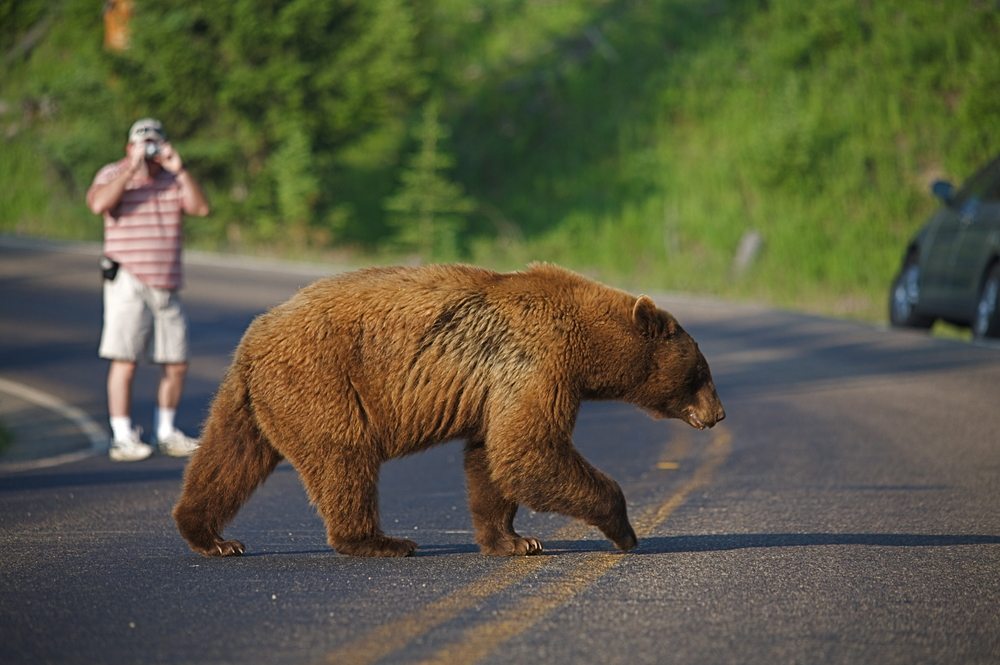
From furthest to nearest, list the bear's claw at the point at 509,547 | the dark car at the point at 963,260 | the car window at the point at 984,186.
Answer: the car window at the point at 984,186, the dark car at the point at 963,260, the bear's claw at the point at 509,547

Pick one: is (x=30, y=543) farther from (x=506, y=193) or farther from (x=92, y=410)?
(x=506, y=193)

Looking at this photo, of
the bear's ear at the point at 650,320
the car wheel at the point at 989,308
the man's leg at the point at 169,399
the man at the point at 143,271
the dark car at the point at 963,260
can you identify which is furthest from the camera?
the dark car at the point at 963,260

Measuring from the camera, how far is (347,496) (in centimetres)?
660

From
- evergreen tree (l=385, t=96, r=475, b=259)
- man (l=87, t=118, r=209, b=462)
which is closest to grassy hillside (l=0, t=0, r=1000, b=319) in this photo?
evergreen tree (l=385, t=96, r=475, b=259)

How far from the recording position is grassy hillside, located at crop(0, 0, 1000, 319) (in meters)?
28.2

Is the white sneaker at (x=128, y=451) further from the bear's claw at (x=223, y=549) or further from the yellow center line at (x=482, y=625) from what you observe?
the yellow center line at (x=482, y=625)

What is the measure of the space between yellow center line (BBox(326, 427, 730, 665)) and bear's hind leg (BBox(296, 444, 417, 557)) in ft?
1.92

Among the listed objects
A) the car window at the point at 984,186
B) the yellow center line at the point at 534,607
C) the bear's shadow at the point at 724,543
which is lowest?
the bear's shadow at the point at 724,543

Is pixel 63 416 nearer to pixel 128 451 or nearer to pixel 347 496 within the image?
pixel 128 451

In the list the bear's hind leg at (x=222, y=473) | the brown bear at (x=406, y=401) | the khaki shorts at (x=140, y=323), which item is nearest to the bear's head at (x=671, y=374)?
the brown bear at (x=406, y=401)

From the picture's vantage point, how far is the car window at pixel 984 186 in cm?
1723

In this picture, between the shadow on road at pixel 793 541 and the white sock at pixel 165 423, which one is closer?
the shadow on road at pixel 793 541

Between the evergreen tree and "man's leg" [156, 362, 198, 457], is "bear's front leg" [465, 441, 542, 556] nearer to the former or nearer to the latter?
"man's leg" [156, 362, 198, 457]

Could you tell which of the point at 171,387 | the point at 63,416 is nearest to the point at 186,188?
the point at 171,387
